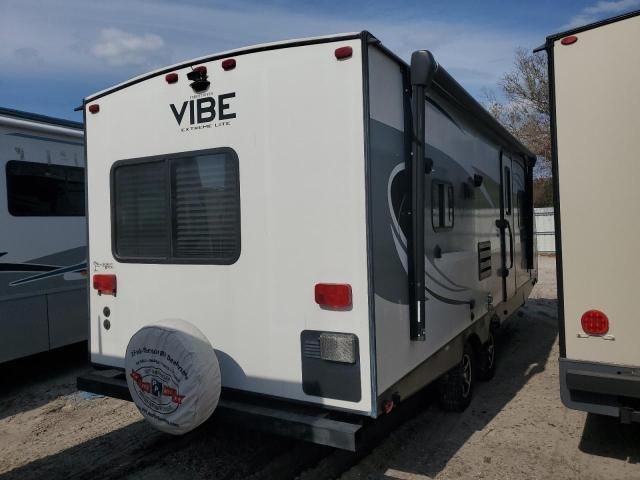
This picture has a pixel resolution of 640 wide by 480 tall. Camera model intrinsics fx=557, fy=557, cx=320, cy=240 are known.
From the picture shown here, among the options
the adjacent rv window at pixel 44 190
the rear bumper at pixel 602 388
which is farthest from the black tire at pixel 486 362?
the adjacent rv window at pixel 44 190

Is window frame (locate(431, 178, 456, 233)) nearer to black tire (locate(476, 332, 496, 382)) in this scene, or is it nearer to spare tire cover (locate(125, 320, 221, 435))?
black tire (locate(476, 332, 496, 382))

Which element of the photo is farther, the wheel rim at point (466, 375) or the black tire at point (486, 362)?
the black tire at point (486, 362)

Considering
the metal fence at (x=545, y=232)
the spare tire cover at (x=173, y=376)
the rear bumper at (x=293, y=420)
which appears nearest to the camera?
the rear bumper at (x=293, y=420)

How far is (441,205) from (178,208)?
2000 mm

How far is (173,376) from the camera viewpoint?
3328 millimetres

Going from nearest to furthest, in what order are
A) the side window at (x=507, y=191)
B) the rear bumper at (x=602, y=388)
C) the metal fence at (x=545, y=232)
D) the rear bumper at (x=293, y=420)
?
the rear bumper at (x=293, y=420) → the rear bumper at (x=602, y=388) → the side window at (x=507, y=191) → the metal fence at (x=545, y=232)

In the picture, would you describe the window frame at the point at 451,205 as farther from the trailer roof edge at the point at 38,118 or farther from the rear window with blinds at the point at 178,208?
the trailer roof edge at the point at 38,118

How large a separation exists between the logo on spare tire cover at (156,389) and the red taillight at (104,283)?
893 millimetres

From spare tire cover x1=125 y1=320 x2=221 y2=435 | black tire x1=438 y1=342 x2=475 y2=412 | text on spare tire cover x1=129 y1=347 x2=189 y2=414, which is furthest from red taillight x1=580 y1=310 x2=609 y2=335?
text on spare tire cover x1=129 y1=347 x2=189 y2=414

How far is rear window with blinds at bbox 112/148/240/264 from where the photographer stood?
142 inches

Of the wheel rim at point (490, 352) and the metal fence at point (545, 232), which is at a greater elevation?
the metal fence at point (545, 232)

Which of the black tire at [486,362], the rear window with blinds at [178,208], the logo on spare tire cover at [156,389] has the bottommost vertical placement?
the black tire at [486,362]

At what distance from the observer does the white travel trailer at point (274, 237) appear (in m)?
3.15

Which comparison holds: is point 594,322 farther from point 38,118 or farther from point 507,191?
point 38,118
